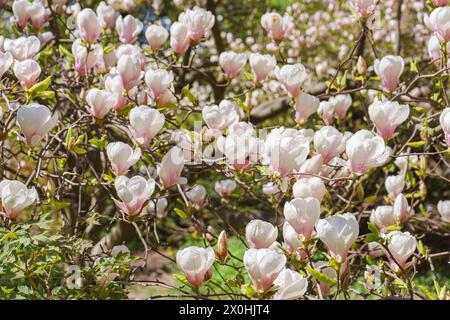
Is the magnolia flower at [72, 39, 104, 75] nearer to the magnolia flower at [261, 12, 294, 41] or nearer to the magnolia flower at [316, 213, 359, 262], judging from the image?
the magnolia flower at [261, 12, 294, 41]

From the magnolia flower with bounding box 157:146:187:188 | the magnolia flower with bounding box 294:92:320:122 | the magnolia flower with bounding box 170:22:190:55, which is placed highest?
the magnolia flower with bounding box 170:22:190:55

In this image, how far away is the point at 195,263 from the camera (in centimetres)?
133

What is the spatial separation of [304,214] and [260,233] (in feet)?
0.45

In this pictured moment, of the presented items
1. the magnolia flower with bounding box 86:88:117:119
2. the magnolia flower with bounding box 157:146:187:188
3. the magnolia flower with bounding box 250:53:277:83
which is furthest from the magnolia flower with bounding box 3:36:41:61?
the magnolia flower with bounding box 250:53:277:83

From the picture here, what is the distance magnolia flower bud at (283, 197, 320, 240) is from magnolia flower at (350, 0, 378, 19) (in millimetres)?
1050

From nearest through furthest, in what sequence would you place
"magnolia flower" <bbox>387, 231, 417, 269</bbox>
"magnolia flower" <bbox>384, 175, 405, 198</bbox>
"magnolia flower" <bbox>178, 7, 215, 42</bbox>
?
"magnolia flower" <bbox>387, 231, 417, 269</bbox> → "magnolia flower" <bbox>178, 7, 215, 42</bbox> → "magnolia flower" <bbox>384, 175, 405, 198</bbox>

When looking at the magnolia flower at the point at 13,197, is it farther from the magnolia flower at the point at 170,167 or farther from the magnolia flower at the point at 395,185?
the magnolia flower at the point at 395,185

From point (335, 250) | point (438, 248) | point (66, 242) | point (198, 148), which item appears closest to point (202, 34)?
point (198, 148)

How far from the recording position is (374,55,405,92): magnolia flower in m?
1.97

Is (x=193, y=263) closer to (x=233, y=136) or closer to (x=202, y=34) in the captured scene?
(x=233, y=136)

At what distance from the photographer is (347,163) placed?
1.53 m

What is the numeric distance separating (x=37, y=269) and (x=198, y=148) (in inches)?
24.3

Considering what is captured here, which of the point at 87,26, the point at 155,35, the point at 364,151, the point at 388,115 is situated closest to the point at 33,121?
the point at 87,26

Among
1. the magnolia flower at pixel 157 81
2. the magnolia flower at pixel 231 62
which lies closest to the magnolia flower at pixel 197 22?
the magnolia flower at pixel 231 62
